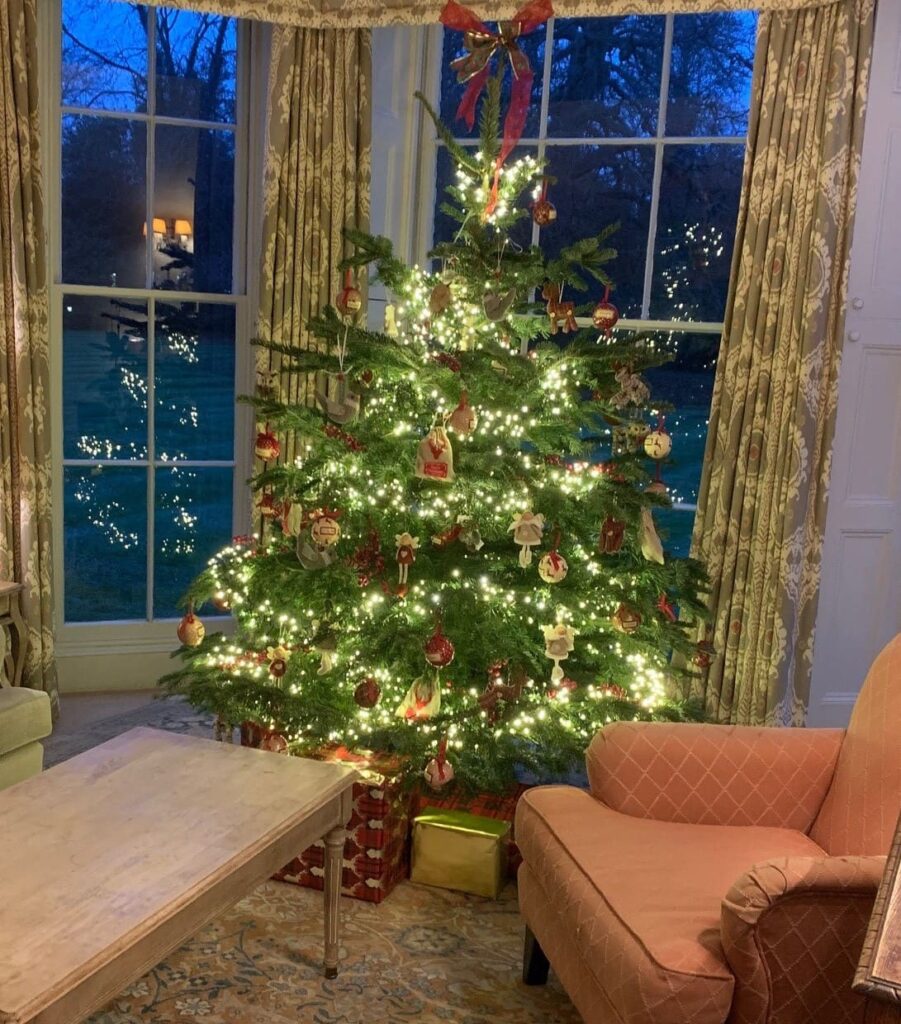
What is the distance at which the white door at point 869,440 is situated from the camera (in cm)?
344

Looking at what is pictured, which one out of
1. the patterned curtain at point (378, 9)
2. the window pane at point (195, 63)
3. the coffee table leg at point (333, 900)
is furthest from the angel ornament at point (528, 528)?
the window pane at point (195, 63)

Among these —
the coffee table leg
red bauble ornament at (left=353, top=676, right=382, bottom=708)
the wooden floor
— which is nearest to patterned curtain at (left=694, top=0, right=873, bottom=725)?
red bauble ornament at (left=353, top=676, right=382, bottom=708)

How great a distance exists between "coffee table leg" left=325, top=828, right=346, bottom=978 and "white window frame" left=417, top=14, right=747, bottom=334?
235cm

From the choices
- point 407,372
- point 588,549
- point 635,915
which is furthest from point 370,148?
point 635,915

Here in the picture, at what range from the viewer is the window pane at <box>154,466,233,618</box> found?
4.33m

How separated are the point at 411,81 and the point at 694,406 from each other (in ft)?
5.49

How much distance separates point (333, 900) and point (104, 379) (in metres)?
2.55

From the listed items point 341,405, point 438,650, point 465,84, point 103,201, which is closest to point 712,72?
point 465,84

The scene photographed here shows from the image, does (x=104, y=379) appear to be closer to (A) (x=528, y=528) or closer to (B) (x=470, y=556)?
(B) (x=470, y=556)

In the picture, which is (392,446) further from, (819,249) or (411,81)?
(411,81)

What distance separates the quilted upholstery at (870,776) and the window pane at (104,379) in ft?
9.69

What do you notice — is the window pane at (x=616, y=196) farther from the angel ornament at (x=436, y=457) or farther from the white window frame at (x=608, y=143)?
the angel ornament at (x=436, y=457)

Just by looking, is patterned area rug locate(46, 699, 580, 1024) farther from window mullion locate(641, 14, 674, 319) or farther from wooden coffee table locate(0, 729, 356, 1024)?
window mullion locate(641, 14, 674, 319)

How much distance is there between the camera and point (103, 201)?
4027mm
